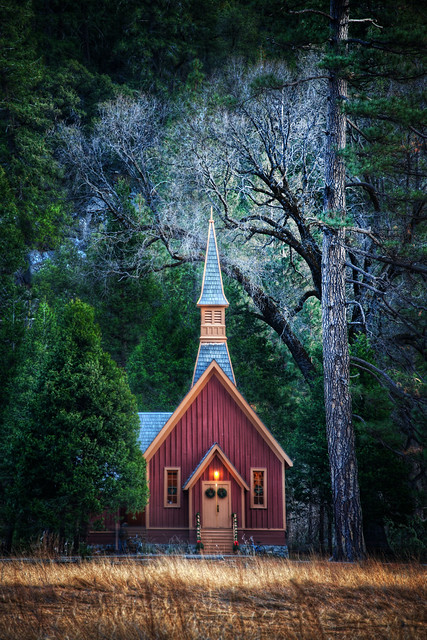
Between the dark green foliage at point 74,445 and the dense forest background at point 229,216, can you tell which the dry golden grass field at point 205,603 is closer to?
the dark green foliage at point 74,445

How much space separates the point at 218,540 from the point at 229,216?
11.6 m

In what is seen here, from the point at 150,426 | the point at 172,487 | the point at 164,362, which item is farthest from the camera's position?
the point at 164,362

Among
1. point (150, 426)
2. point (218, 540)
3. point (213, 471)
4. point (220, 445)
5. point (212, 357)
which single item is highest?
point (212, 357)

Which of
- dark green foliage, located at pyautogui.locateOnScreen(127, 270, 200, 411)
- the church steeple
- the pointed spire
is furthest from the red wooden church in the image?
dark green foliage, located at pyautogui.locateOnScreen(127, 270, 200, 411)

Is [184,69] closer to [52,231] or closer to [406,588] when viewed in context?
[52,231]

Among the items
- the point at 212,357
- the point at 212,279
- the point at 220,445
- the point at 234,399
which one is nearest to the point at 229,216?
the point at 212,279

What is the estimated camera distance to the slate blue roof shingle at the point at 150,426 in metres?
23.5

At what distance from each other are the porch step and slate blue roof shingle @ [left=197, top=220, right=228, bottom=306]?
8003mm

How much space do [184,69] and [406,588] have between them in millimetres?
44908

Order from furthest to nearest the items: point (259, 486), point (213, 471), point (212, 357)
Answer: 1. point (212, 357)
2. point (259, 486)
3. point (213, 471)

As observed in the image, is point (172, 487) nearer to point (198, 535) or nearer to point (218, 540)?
point (198, 535)

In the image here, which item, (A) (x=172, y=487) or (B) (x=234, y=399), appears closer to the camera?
(A) (x=172, y=487)

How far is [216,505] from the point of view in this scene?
2264 cm

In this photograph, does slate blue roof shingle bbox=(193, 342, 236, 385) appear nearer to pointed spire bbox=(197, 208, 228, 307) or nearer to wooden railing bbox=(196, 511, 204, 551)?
pointed spire bbox=(197, 208, 228, 307)
